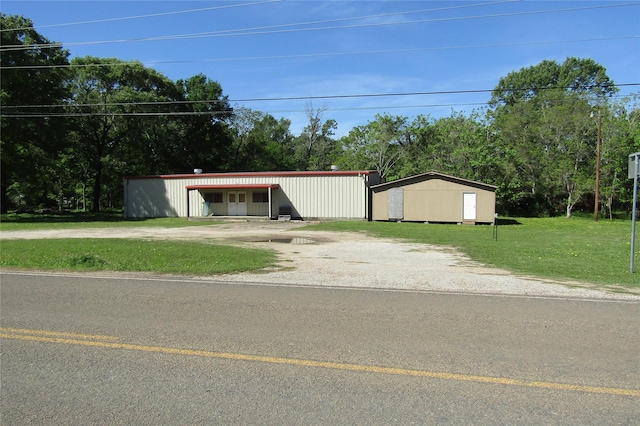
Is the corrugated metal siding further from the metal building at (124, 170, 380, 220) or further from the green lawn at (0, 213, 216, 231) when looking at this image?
the green lawn at (0, 213, 216, 231)

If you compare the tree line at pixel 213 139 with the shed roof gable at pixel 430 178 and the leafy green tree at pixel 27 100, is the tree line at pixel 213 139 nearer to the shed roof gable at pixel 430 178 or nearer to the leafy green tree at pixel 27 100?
the leafy green tree at pixel 27 100

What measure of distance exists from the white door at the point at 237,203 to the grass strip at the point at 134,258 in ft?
63.9

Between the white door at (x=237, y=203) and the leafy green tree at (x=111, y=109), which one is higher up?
the leafy green tree at (x=111, y=109)

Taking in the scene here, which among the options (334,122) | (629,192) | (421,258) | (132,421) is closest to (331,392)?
(132,421)

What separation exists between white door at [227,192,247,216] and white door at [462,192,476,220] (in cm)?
1610

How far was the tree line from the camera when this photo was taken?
3475 cm

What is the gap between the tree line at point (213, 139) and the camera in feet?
114

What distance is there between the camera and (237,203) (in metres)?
34.9

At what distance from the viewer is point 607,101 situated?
4419 cm

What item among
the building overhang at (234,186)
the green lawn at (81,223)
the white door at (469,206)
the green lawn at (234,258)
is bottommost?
the green lawn at (81,223)

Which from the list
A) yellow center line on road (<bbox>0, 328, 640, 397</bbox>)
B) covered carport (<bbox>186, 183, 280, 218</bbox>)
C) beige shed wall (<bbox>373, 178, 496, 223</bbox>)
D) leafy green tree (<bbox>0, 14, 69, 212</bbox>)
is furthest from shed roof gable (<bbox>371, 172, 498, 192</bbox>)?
yellow center line on road (<bbox>0, 328, 640, 397</bbox>)

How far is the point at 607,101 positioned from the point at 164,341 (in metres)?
50.8

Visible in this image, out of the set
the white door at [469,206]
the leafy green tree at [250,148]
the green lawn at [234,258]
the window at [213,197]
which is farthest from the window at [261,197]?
the leafy green tree at [250,148]

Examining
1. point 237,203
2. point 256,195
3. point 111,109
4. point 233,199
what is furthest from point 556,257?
point 111,109
